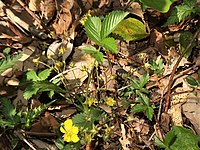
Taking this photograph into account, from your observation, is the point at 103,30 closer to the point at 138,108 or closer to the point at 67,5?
the point at 138,108

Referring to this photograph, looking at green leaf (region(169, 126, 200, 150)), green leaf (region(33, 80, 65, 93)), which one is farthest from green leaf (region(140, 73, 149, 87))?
green leaf (region(33, 80, 65, 93))

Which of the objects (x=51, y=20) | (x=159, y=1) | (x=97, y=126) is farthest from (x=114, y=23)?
(x=51, y=20)

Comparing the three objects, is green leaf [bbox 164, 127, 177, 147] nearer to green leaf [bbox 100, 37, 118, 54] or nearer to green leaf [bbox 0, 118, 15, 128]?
green leaf [bbox 100, 37, 118, 54]

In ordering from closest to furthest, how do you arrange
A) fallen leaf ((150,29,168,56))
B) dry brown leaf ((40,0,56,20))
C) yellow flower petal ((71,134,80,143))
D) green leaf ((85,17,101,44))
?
yellow flower petal ((71,134,80,143))
green leaf ((85,17,101,44))
fallen leaf ((150,29,168,56))
dry brown leaf ((40,0,56,20))

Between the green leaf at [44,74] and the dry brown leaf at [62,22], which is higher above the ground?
the dry brown leaf at [62,22]

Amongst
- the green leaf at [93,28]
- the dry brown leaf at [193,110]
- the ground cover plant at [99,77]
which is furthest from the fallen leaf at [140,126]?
the green leaf at [93,28]

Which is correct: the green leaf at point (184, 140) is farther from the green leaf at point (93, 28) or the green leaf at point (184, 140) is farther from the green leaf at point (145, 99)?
the green leaf at point (93, 28)

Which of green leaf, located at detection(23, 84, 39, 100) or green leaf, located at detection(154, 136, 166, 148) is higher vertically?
green leaf, located at detection(23, 84, 39, 100)
